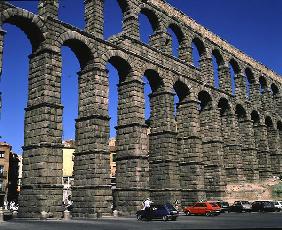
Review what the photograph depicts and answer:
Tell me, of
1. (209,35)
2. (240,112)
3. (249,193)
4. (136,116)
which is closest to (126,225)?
(136,116)

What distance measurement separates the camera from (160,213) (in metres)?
25.4

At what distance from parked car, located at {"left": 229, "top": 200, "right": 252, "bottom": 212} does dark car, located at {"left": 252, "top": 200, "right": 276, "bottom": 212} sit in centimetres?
58

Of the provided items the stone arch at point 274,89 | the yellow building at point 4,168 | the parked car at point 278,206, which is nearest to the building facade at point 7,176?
the yellow building at point 4,168

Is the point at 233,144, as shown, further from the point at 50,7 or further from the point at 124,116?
the point at 50,7

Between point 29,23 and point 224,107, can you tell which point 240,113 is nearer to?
point 224,107

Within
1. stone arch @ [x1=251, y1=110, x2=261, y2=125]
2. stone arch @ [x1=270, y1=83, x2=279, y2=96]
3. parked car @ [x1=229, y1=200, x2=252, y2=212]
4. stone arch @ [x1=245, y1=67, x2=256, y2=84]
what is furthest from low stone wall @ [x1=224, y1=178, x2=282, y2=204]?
stone arch @ [x1=270, y1=83, x2=279, y2=96]

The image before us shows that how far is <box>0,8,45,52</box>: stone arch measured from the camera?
2475cm

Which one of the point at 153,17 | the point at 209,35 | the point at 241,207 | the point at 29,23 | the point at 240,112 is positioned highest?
the point at 209,35

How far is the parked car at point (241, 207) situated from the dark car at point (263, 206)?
0.58 metres

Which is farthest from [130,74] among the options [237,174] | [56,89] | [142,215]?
[237,174]

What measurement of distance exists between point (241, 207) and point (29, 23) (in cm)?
2467

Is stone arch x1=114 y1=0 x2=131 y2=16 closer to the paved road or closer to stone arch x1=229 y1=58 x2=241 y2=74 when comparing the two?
the paved road

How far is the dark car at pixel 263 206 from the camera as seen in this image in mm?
35906

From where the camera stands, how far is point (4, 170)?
56938mm
